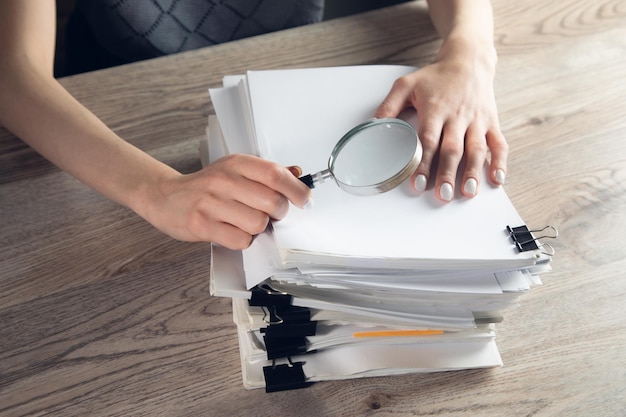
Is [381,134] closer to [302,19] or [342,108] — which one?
[342,108]

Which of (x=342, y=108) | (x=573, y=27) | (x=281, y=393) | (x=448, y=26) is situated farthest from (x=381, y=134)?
(x=573, y=27)

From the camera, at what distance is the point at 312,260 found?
33.6 inches

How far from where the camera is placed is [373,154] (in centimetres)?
92

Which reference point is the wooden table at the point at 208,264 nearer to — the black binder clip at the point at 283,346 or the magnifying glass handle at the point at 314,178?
the black binder clip at the point at 283,346

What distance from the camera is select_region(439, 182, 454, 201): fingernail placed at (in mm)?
973

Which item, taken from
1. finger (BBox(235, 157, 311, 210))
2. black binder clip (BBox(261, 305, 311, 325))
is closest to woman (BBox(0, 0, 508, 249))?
finger (BBox(235, 157, 311, 210))

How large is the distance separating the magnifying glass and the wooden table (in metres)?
0.28

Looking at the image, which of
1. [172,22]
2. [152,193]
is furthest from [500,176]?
[172,22]

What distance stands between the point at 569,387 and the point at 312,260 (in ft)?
1.34

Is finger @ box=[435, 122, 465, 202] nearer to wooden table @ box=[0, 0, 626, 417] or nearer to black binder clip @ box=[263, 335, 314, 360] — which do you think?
wooden table @ box=[0, 0, 626, 417]

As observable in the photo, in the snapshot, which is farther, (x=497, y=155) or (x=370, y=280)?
(x=497, y=155)

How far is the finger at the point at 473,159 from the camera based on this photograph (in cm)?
100

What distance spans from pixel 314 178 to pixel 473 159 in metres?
0.28

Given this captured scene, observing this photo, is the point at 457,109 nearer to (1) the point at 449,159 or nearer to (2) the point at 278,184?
(1) the point at 449,159
